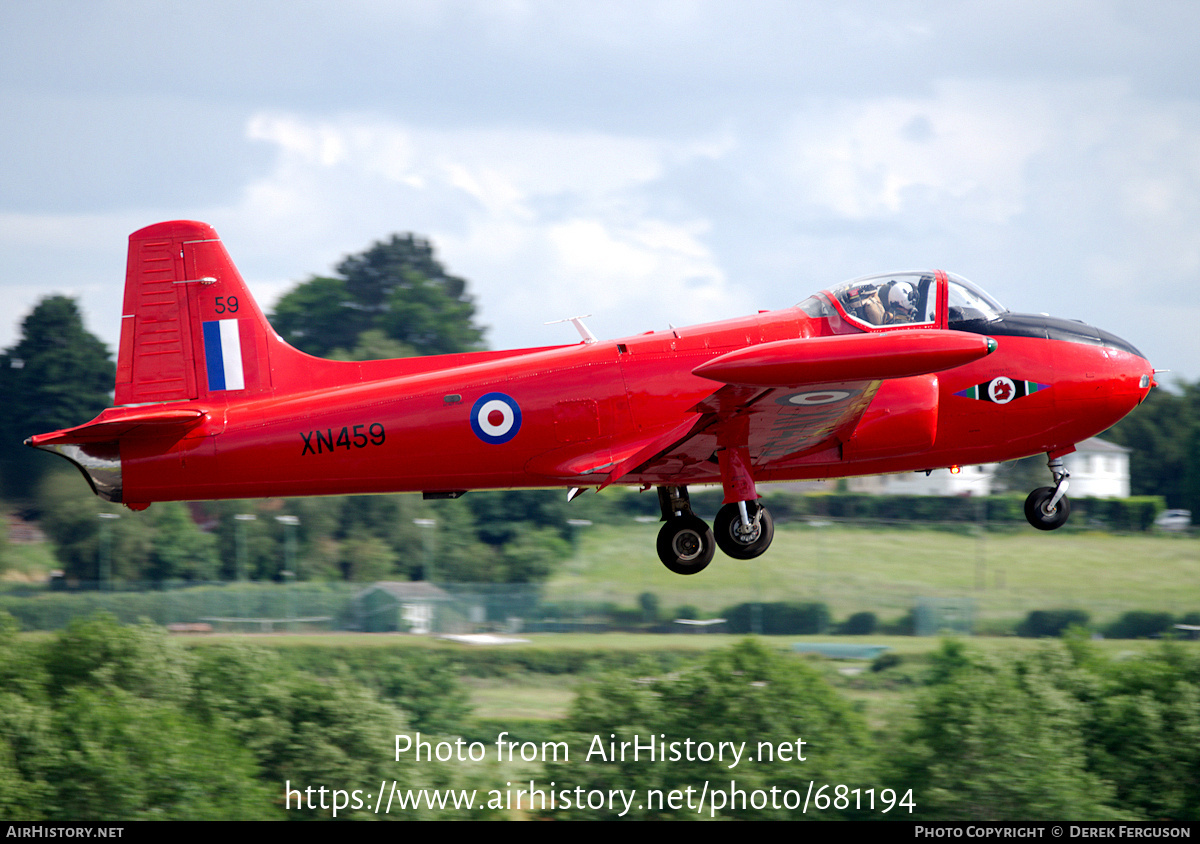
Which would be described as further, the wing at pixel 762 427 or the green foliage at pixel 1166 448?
the green foliage at pixel 1166 448

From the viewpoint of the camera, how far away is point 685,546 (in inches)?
539

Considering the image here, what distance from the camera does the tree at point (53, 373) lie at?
51500mm

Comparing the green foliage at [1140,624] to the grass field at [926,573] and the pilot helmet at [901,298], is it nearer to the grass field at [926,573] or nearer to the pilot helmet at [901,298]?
the grass field at [926,573]

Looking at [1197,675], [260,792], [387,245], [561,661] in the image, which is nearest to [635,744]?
[561,661]

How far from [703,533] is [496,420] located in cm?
286

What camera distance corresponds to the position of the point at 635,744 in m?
41.4

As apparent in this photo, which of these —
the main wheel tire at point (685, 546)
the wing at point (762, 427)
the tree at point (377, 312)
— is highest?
the tree at point (377, 312)

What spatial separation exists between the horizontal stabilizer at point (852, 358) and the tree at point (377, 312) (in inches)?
2506

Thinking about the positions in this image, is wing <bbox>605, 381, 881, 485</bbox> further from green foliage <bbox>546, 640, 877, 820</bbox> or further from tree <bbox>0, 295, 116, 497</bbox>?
tree <bbox>0, 295, 116, 497</bbox>

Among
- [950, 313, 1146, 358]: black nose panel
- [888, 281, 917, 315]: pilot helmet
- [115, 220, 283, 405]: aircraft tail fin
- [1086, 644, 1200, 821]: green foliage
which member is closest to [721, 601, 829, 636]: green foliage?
[1086, 644, 1200, 821]: green foliage

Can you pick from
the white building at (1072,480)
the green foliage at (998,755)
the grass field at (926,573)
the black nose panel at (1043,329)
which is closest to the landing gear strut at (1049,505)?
the black nose panel at (1043,329)

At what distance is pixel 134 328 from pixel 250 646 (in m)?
36.0

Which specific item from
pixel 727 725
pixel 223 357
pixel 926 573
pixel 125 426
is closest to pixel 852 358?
pixel 223 357

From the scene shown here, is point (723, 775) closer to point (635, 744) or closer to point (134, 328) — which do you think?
point (635, 744)
